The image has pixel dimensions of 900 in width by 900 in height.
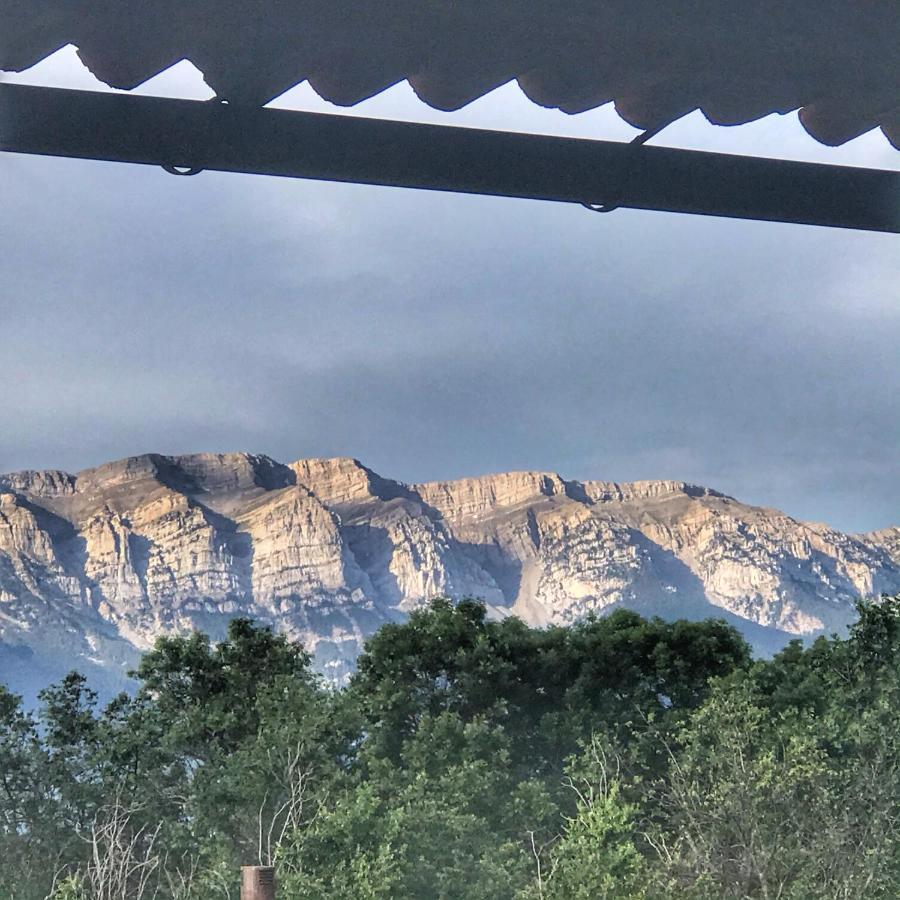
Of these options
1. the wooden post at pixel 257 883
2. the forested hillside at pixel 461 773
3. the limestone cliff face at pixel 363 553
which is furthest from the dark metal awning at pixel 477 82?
the limestone cliff face at pixel 363 553

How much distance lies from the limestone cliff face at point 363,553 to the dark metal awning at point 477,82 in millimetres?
3282

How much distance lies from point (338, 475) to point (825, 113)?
4314 mm

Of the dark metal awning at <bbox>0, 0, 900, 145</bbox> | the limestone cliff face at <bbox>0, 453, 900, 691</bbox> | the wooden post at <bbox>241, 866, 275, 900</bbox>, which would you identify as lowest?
the wooden post at <bbox>241, 866, 275, 900</bbox>

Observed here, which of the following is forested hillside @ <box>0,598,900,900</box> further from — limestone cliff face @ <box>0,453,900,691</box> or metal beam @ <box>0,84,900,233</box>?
metal beam @ <box>0,84,900,233</box>

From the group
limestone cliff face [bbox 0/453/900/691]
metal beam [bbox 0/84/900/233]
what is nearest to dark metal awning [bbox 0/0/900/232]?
metal beam [bbox 0/84/900/233]

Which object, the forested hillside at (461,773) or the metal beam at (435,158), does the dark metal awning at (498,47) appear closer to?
the metal beam at (435,158)

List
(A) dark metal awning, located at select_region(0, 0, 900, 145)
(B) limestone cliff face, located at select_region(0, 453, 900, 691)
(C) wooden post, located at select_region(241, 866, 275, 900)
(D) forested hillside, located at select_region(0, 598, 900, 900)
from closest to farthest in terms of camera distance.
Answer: (A) dark metal awning, located at select_region(0, 0, 900, 145)
(C) wooden post, located at select_region(241, 866, 275, 900)
(D) forested hillside, located at select_region(0, 598, 900, 900)
(B) limestone cliff face, located at select_region(0, 453, 900, 691)

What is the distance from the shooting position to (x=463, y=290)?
6.12 m

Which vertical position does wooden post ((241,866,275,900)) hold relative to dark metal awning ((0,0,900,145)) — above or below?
below

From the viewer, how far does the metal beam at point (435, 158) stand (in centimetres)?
66

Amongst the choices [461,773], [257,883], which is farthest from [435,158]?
[461,773]

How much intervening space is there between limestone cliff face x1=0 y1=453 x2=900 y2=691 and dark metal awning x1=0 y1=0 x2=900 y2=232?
328 cm

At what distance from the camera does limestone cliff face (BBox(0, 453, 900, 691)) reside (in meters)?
4.38

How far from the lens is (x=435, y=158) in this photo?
0.73 metres
